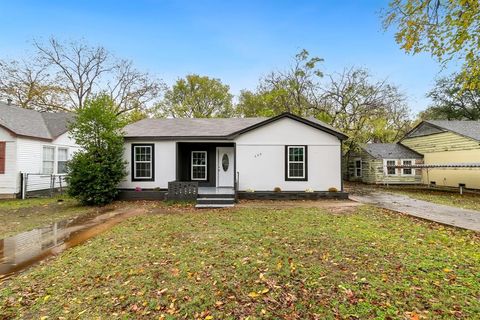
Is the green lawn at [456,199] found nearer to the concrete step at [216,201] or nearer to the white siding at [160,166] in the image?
the concrete step at [216,201]

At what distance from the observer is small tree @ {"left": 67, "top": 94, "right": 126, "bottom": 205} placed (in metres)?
10.6

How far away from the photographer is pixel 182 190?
38.1ft

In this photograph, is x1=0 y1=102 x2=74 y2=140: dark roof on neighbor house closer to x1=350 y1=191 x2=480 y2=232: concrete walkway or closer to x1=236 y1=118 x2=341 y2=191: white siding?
x1=236 y1=118 x2=341 y2=191: white siding

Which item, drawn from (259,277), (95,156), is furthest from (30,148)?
(259,277)

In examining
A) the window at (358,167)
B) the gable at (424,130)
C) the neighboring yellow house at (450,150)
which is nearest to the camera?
the neighboring yellow house at (450,150)

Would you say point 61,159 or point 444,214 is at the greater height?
point 61,159

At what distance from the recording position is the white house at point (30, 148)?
1265cm

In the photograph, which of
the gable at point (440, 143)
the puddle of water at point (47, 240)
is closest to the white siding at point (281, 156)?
the puddle of water at point (47, 240)

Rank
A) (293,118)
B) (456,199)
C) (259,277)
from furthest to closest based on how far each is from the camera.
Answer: (456,199), (293,118), (259,277)

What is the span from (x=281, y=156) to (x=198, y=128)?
506 cm

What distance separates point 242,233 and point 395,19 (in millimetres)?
6500

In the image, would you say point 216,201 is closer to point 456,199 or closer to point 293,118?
point 293,118

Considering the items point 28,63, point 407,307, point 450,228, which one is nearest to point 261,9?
point 450,228

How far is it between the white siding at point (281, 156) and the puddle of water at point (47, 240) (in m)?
5.84
